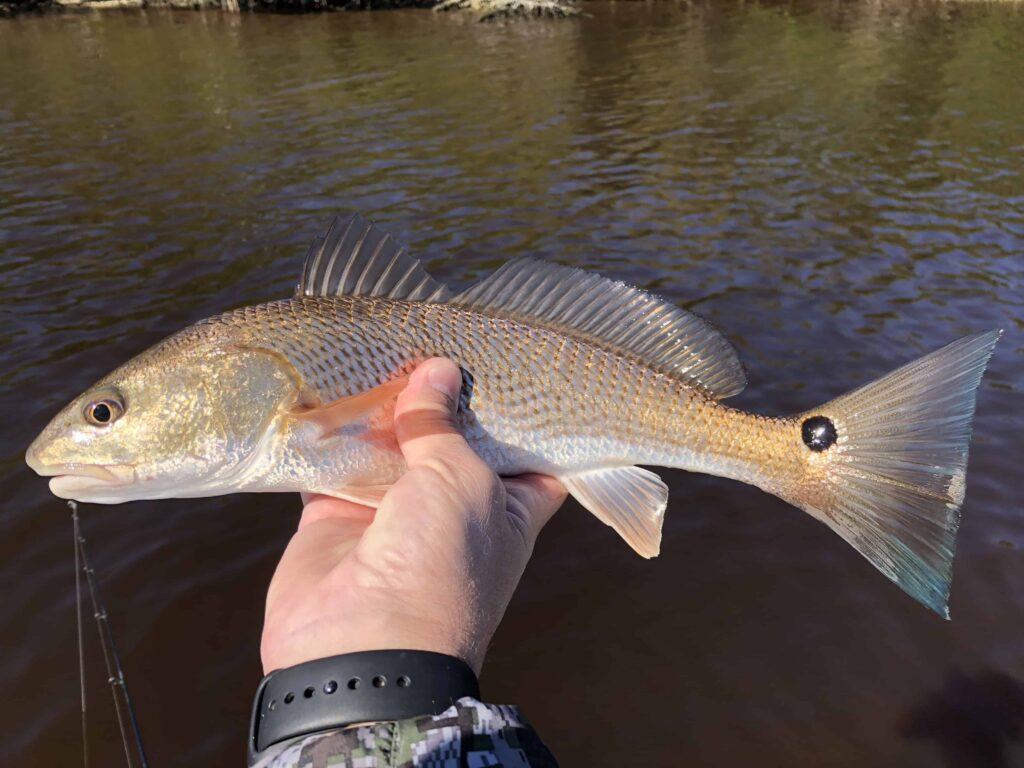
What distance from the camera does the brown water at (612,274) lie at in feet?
14.0

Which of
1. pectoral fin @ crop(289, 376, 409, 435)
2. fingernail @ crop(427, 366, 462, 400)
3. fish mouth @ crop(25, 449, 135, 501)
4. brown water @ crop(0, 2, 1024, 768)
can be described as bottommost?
brown water @ crop(0, 2, 1024, 768)

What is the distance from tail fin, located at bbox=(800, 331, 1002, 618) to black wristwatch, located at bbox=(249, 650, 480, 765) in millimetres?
1757

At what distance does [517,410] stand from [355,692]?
143 centimetres

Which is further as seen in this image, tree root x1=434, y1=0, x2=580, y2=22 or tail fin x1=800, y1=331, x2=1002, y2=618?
tree root x1=434, y1=0, x2=580, y2=22

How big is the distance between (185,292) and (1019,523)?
8465 mm

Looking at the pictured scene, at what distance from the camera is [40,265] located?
9867 millimetres

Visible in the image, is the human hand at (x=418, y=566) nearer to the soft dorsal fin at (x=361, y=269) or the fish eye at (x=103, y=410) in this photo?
the soft dorsal fin at (x=361, y=269)

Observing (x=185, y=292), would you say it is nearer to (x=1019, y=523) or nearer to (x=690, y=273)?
(x=690, y=273)

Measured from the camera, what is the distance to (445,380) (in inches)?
113

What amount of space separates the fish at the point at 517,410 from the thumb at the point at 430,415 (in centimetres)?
12

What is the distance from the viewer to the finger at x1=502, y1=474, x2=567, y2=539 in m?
2.92

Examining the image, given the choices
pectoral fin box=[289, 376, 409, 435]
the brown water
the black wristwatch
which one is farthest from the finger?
the brown water

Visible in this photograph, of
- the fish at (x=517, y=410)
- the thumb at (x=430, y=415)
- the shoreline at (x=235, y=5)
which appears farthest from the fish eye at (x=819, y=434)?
the shoreline at (x=235, y=5)

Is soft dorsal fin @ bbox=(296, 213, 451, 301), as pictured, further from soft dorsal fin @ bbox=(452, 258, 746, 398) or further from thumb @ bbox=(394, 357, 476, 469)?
thumb @ bbox=(394, 357, 476, 469)
